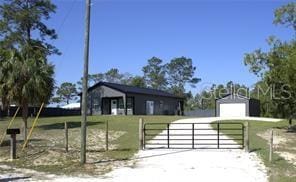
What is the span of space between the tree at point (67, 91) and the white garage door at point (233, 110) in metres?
60.2

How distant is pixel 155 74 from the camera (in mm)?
120750

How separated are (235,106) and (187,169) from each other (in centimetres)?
5165

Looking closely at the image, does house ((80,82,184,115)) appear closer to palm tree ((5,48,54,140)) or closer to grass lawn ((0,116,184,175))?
grass lawn ((0,116,184,175))

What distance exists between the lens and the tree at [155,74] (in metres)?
120

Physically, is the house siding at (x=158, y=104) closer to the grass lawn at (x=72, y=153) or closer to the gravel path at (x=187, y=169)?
the grass lawn at (x=72, y=153)

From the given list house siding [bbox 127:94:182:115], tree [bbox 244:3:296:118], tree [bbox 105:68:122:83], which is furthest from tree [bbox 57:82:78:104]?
tree [bbox 244:3:296:118]

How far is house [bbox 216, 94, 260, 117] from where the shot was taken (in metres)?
66.8

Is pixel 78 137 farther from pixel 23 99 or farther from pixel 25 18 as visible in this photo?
pixel 25 18

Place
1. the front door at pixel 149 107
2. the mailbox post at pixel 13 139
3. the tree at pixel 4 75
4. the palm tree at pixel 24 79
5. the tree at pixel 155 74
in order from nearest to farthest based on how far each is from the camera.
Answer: the mailbox post at pixel 13 139
the palm tree at pixel 24 79
the tree at pixel 4 75
the front door at pixel 149 107
the tree at pixel 155 74

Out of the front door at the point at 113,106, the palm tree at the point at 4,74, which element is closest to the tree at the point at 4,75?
the palm tree at the point at 4,74

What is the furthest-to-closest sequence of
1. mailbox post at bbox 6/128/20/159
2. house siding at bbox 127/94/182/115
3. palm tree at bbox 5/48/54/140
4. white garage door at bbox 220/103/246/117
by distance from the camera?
1. white garage door at bbox 220/103/246/117
2. house siding at bbox 127/94/182/115
3. palm tree at bbox 5/48/54/140
4. mailbox post at bbox 6/128/20/159

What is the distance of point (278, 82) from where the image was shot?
3444 cm

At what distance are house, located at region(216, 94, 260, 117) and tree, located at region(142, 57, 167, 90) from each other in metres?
51.3

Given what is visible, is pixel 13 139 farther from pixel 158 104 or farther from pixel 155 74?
pixel 155 74
